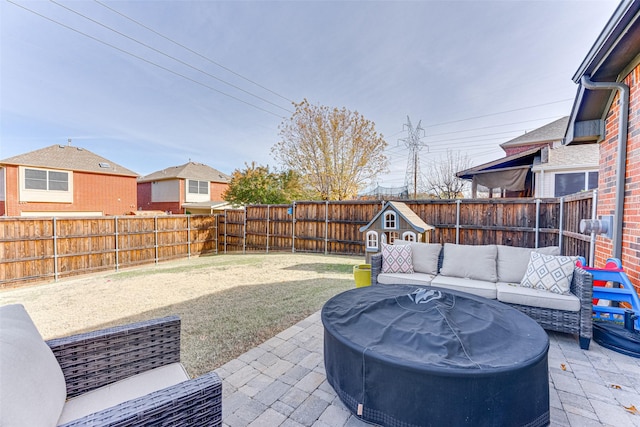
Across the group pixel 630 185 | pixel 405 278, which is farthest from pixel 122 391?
pixel 630 185

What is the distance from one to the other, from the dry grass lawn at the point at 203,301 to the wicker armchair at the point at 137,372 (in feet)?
2.99

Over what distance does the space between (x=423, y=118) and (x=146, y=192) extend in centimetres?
2189

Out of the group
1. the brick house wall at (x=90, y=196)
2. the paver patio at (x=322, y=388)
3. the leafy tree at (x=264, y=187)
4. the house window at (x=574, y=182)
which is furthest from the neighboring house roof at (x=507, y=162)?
the brick house wall at (x=90, y=196)

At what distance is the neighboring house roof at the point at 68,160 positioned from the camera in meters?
13.4

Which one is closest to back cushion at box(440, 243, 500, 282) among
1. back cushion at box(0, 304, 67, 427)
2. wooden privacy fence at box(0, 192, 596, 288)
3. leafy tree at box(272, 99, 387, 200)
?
wooden privacy fence at box(0, 192, 596, 288)

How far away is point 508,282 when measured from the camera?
3.52 m

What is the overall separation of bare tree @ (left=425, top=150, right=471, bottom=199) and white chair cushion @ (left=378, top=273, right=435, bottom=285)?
12.9 m

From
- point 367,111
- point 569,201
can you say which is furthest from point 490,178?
point 367,111

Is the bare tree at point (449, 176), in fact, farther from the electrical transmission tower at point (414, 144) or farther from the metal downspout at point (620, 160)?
the metal downspout at point (620, 160)

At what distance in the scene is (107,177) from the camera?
1612cm

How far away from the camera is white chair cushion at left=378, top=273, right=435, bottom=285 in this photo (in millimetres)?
3678

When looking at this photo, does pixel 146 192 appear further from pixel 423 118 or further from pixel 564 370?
pixel 564 370

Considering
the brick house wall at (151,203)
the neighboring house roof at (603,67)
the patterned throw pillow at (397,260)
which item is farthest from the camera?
the brick house wall at (151,203)

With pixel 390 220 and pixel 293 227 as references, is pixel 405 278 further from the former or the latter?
pixel 293 227
